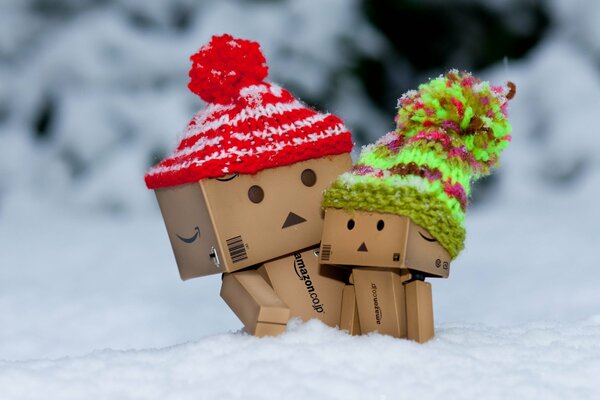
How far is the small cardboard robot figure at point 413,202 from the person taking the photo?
6.37 feet

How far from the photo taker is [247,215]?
202 centimetres

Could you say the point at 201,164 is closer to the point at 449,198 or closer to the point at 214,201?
the point at 214,201

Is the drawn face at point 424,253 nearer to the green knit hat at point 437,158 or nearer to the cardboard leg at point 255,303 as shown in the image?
the green knit hat at point 437,158

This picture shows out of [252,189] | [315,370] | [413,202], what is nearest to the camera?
[315,370]

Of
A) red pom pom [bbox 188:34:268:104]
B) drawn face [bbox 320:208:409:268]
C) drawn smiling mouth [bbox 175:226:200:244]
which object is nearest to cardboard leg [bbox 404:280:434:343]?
drawn face [bbox 320:208:409:268]

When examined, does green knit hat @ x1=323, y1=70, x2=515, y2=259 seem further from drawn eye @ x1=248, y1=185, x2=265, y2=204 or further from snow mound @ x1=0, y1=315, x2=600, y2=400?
snow mound @ x1=0, y1=315, x2=600, y2=400

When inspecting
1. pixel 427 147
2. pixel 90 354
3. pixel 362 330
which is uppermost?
pixel 427 147

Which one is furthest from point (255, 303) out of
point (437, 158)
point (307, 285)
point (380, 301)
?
point (437, 158)

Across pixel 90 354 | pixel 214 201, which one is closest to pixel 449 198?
pixel 214 201

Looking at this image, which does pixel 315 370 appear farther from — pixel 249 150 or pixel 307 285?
pixel 249 150

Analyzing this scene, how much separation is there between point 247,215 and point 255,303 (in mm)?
196

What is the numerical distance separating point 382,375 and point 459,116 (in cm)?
63

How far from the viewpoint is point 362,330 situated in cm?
207

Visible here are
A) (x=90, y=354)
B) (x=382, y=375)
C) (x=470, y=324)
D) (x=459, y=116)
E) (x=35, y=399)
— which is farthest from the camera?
(x=470, y=324)
